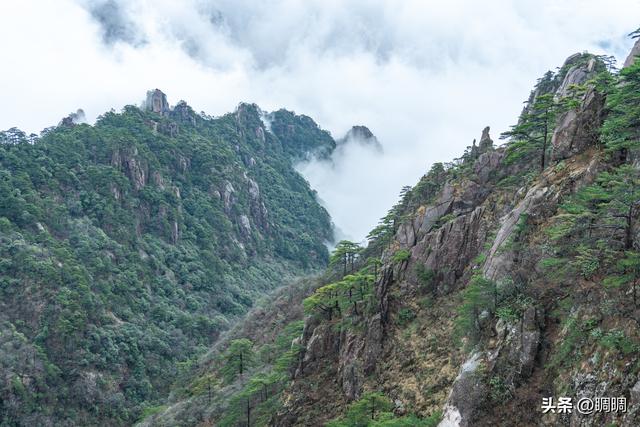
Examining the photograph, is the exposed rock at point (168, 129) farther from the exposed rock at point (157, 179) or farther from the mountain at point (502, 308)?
the mountain at point (502, 308)

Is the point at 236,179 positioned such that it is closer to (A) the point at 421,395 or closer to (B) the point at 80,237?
(B) the point at 80,237

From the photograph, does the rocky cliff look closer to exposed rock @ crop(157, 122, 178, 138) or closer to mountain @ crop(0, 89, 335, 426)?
mountain @ crop(0, 89, 335, 426)

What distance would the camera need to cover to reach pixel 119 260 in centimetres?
12500

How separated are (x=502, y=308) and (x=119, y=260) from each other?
11624cm

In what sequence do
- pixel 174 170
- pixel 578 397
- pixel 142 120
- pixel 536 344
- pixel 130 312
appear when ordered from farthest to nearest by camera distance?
pixel 142 120, pixel 174 170, pixel 130 312, pixel 536 344, pixel 578 397

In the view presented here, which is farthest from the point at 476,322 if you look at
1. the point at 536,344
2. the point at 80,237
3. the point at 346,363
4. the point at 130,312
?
the point at 80,237

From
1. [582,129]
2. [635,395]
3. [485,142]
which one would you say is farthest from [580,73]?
[635,395]

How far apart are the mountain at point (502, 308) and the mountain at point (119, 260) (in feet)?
155

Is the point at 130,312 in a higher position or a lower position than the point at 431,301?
higher

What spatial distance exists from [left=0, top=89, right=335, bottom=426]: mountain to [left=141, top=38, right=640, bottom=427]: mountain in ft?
155

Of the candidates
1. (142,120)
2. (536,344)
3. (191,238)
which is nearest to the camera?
(536,344)

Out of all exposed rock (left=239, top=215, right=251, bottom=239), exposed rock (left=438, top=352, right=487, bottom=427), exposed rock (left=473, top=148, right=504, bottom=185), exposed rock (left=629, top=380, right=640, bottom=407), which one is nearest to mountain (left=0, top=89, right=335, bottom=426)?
exposed rock (left=239, top=215, right=251, bottom=239)

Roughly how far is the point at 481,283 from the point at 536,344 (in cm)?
408

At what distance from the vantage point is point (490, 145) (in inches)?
2336
